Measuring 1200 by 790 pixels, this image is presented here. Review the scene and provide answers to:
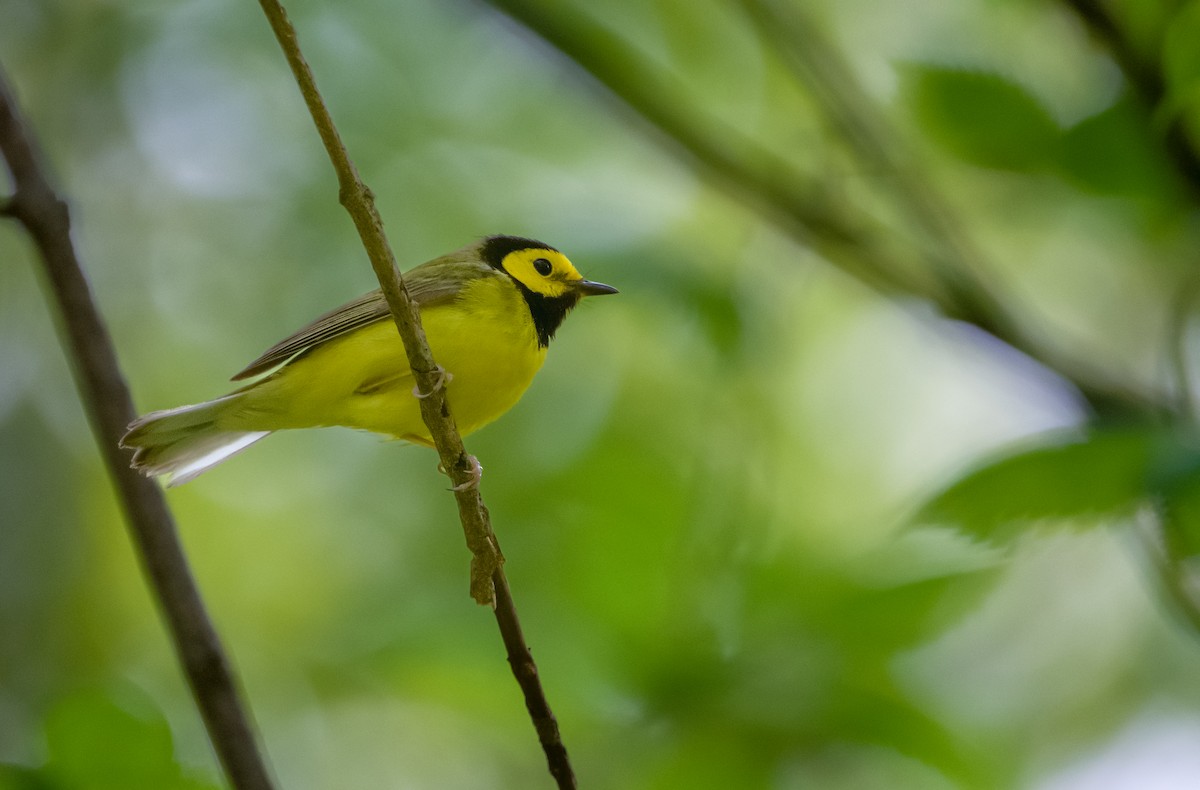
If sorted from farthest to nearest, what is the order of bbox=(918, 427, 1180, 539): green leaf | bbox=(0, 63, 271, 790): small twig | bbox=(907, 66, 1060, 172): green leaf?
bbox=(907, 66, 1060, 172): green leaf
bbox=(0, 63, 271, 790): small twig
bbox=(918, 427, 1180, 539): green leaf

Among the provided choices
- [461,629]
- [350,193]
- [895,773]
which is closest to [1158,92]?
[895,773]

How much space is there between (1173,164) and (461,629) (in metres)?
2.14

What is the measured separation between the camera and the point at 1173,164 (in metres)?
2.60

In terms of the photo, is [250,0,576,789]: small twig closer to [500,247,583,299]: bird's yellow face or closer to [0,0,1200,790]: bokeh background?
[0,0,1200,790]: bokeh background

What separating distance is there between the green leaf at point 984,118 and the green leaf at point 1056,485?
2.74ft

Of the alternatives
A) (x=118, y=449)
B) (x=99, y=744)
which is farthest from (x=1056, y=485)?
(x=118, y=449)

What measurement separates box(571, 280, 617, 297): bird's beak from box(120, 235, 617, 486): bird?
1.59 feet

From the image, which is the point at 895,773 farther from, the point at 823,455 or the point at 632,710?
the point at 823,455

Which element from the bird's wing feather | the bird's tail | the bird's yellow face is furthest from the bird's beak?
the bird's tail

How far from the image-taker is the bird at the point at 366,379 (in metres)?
4.67

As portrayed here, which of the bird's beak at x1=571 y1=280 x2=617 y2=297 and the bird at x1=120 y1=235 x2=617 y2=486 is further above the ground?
the bird's beak at x1=571 y1=280 x2=617 y2=297

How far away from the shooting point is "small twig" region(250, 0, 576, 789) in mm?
2467

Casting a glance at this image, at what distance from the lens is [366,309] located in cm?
479

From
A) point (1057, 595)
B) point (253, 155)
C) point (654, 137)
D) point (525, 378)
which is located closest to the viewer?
point (654, 137)
